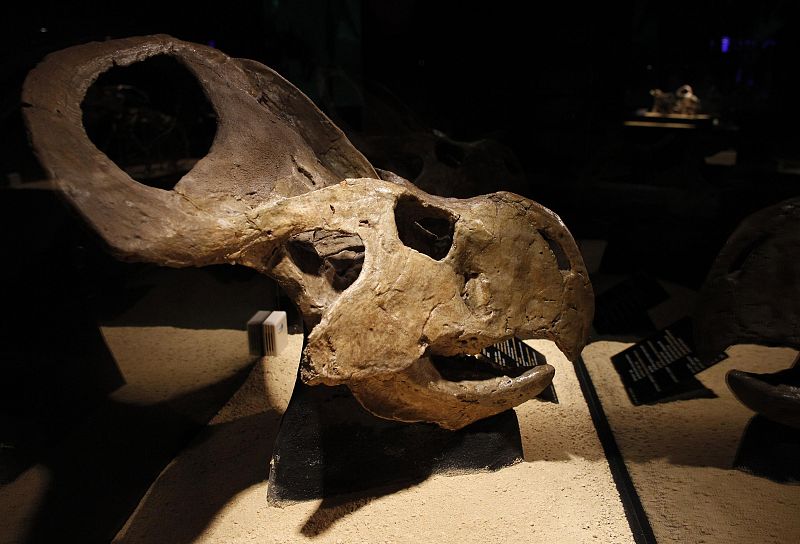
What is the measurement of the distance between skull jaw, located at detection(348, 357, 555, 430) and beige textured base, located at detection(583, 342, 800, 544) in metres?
0.70

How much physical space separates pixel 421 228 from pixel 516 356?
1.04 meters

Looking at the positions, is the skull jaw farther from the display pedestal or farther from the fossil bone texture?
the fossil bone texture

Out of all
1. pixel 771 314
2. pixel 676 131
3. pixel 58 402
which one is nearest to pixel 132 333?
pixel 58 402

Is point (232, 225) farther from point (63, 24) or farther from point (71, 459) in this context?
point (71, 459)

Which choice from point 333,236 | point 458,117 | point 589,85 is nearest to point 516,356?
point 333,236

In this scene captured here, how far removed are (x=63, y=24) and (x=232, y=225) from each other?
0.81 meters

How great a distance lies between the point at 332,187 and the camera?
2096 millimetres

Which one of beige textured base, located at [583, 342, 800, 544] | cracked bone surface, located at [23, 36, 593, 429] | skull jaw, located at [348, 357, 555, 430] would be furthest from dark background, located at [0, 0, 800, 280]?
skull jaw, located at [348, 357, 555, 430]

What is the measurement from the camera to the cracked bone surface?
1753mm

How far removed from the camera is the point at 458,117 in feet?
12.5

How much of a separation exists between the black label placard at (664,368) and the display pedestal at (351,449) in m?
1.10

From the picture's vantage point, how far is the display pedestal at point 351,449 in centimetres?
247

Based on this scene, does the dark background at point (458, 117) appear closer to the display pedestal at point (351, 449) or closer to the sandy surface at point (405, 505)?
the sandy surface at point (405, 505)

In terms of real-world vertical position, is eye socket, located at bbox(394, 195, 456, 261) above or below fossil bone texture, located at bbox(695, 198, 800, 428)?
above
